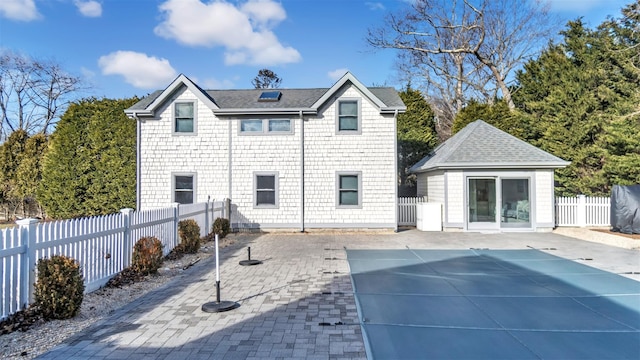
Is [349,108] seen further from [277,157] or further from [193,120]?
[193,120]

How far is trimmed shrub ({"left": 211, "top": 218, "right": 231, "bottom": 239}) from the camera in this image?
12.5 meters

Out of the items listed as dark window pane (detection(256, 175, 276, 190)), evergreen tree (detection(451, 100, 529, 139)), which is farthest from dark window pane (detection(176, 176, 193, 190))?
evergreen tree (detection(451, 100, 529, 139))

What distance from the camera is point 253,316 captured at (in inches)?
193

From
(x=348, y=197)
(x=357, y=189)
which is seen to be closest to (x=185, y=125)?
(x=348, y=197)

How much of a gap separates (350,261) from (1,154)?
21.4 m

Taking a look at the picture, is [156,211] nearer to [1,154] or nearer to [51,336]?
[51,336]

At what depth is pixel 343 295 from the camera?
588cm

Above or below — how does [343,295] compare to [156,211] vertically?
below

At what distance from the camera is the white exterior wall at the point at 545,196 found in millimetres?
14055

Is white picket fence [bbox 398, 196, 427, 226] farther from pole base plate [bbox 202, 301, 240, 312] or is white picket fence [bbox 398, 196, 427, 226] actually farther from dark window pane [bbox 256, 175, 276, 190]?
pole base plate [bbox 202, 301, 240, 312]

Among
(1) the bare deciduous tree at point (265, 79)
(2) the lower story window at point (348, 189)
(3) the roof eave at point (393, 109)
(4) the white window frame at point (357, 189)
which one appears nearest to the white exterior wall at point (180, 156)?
(4) the white window frame at point (357, 189)

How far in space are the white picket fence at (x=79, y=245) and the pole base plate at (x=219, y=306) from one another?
82.5 inches

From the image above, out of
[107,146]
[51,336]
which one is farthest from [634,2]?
[107,146]

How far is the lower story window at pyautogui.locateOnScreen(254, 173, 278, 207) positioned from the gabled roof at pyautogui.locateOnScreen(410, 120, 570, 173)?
20.7ft
